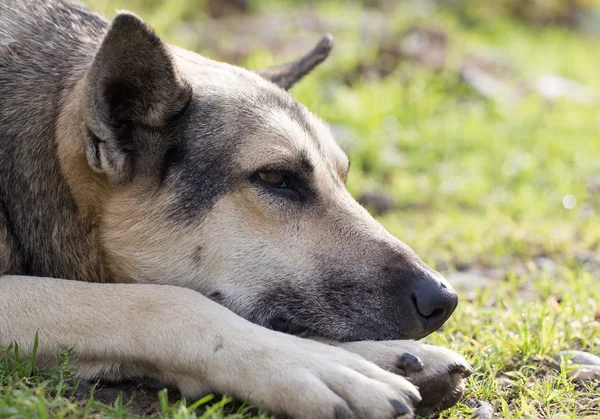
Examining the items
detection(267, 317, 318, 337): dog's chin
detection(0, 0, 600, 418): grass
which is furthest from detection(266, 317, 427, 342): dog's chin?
detection(0, 0, 600, 418): grass

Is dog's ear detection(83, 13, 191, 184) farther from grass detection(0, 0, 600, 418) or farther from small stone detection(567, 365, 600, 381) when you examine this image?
small stone detection(567, 365, 600, 381)

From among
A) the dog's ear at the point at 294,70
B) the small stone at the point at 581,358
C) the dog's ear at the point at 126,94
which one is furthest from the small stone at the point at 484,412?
the dog's ear at the point at 294,70

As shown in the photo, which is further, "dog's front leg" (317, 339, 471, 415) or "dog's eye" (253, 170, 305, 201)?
"dog's eye" (253, 170, 305, 201)

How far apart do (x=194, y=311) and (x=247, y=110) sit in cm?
109

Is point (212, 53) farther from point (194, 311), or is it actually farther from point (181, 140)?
point (194, 311)

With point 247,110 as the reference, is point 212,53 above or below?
below

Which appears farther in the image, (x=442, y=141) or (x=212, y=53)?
(x=212, y=53)

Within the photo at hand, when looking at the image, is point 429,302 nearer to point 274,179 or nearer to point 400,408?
point 400,408

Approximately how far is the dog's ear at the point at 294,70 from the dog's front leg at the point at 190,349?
189 cm

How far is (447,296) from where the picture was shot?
10.8 feet

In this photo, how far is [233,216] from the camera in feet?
11.4

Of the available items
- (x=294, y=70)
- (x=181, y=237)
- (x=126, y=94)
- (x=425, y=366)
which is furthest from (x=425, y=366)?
(x=294, y=70)

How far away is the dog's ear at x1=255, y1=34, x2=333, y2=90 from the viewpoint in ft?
15.4

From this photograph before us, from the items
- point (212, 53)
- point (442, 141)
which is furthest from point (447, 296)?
point (212, 53)
